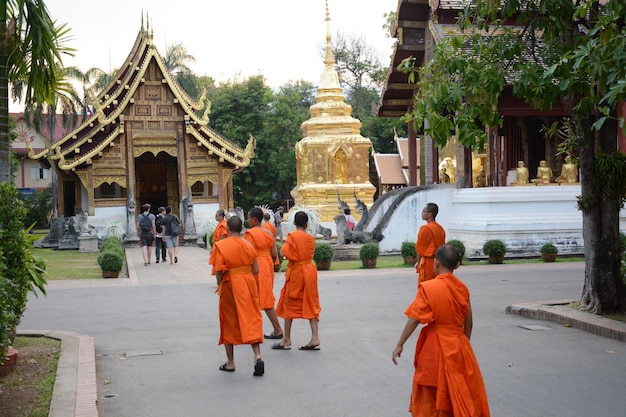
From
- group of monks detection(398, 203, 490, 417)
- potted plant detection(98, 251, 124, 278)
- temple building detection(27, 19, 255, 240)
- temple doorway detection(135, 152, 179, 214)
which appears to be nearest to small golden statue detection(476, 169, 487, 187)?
temple building detection(27, 19, 255, 240)

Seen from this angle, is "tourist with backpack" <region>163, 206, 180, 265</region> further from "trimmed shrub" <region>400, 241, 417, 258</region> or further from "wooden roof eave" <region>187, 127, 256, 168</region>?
"wooden roof eave" <region>187, 127, 256, 168</region>

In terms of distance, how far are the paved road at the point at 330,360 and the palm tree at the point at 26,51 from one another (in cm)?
301

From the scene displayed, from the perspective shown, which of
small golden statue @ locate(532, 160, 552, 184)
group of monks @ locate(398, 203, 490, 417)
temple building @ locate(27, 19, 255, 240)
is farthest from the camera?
temple building @ locate(27, 19, 255, 240)

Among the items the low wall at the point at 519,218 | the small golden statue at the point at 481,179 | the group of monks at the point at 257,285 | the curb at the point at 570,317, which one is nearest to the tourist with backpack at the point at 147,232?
the low wall at the point at 519,218

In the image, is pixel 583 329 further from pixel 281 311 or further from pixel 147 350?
pixel 147 350

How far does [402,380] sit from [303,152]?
27.9 meters

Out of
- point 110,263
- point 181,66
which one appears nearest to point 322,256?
point 110,263

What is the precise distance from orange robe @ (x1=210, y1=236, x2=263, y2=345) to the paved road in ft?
1.43

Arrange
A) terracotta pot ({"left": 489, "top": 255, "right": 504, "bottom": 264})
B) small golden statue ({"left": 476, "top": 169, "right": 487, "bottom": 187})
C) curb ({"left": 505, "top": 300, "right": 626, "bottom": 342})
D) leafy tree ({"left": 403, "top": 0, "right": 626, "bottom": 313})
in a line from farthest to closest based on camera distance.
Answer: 1. small golden statue ({"left": 476, "top": 169, "right": 487, "bottom": 187})
2. terracotta pot ({"left": 489, "top": 255, "right": 504, "bottom": 264})
3. leafy tree ({"left": 403, "top": 0, "right": 626, "bottom": 313})
4. curb ({"left": 505, "top": 300, "right": 626, "bottom": 342})

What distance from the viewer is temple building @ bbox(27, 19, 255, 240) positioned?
1296 inches

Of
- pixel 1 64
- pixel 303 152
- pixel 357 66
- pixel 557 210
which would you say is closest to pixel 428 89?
pixel 1 64

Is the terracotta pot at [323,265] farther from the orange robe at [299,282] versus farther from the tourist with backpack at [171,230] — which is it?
the orange robe at [299,282]

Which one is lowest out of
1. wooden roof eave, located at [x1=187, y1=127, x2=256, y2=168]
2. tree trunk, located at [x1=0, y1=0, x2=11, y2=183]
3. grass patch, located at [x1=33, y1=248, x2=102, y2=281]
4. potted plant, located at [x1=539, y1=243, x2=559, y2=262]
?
grass patch, located at [x1=33, y1=248, x2=102, y2=281]

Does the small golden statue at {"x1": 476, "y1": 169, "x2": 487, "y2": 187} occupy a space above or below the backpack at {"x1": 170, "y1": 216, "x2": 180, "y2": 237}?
above
